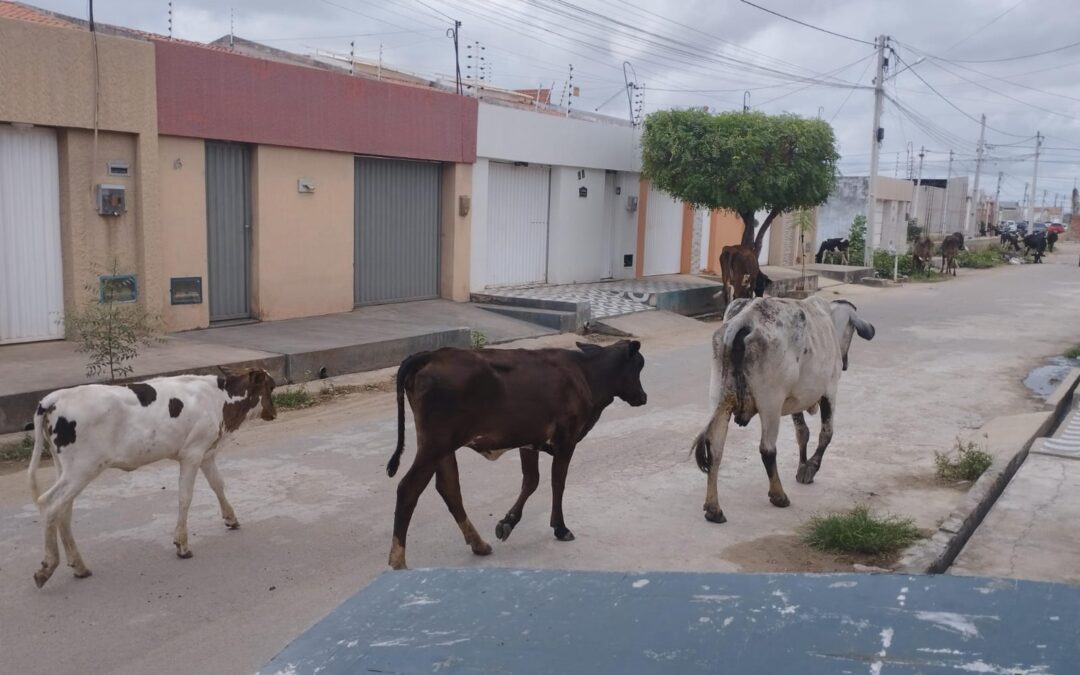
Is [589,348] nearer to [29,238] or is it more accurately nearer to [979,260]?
[29,238]

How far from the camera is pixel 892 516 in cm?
704

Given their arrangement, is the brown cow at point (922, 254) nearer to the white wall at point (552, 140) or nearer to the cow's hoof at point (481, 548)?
the white wall at point (552, 140)

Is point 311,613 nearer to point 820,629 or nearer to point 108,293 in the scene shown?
point 820,629

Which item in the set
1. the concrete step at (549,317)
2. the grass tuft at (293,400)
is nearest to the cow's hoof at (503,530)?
the grass tuft at (293,400)

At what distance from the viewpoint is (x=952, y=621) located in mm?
2459

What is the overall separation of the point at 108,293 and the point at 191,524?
256 inches

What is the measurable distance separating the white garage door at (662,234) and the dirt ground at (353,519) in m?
13.3

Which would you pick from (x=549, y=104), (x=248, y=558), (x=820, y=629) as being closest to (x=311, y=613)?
(x=248, y=558)

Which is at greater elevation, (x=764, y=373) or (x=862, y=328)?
(x=862, y=328)

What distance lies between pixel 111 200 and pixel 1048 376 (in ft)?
41.6

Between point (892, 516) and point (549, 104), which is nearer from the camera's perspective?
point (892, 516)

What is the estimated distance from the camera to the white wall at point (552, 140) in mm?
19016

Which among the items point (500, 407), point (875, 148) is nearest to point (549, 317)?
point (500, 407)

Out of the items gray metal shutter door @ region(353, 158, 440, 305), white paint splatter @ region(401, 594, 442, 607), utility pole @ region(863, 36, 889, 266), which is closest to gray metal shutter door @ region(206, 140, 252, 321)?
gray metal shutter door @ region(353, 158, 440, 305)
